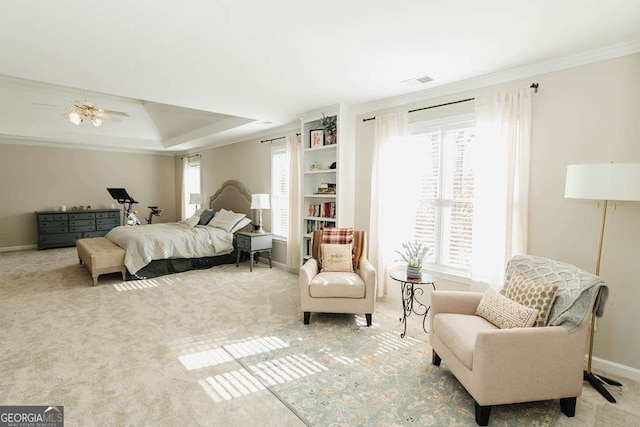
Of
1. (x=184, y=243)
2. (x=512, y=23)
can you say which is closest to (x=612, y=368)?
(x=512, y=23)

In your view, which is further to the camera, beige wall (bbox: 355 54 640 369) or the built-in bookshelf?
the built-in bookshelf

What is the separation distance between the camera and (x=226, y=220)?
19.8ft

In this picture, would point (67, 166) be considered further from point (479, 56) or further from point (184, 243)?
point (479, 56)

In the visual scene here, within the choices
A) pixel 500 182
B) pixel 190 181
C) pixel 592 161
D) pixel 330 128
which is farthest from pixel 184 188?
pixel 592 161

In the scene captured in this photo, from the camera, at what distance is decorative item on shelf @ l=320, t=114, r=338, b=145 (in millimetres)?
4305

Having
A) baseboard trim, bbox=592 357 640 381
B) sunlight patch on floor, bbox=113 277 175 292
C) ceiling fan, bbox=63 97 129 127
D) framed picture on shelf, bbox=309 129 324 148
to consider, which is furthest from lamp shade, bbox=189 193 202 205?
baseboard trim, bbox=592 357 640 381

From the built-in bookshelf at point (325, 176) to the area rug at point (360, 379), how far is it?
1673mm

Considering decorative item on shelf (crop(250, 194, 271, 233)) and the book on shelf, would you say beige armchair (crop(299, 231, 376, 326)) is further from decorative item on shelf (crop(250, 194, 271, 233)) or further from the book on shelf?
decorative item on shelf (crop(250, 194, 271, 233))

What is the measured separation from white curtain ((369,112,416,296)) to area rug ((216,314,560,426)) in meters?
0.93

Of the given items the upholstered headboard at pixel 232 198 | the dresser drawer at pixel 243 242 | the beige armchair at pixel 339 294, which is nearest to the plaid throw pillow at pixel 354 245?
the beige armchair at pixel 339 294

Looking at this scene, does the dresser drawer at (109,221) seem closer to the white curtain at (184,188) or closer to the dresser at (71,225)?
the dresser at (71,225)

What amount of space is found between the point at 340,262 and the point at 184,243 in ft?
9.88

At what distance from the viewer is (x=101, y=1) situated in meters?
1.90

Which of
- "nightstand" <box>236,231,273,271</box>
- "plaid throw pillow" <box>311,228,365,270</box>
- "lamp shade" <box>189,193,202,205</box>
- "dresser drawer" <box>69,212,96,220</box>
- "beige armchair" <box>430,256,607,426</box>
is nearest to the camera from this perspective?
"beige armchair" <box>430,256,607,426</box>
